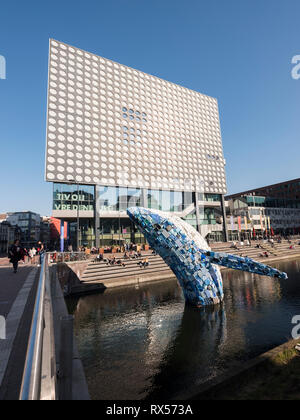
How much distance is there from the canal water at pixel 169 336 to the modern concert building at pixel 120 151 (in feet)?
76.9

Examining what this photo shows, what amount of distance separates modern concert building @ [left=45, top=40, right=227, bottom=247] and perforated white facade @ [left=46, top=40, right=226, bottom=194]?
0.19 metres

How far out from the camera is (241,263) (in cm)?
1323

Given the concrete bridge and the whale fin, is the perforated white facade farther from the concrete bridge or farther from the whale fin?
the concrete bridge

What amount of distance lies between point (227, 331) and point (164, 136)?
48.8 metres

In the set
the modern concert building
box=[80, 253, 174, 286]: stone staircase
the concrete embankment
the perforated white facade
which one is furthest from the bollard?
the perforated white facade

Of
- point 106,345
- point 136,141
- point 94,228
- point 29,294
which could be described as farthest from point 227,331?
point 136,141

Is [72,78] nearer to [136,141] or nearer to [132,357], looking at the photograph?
[136,141]

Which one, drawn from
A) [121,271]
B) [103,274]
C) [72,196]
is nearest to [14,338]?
[103,274]

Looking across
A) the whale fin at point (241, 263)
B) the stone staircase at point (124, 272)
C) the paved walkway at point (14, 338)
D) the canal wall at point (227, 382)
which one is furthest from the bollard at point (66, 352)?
the stone staircase at point (124, 272)

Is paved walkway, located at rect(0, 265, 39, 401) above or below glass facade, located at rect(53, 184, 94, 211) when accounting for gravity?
below

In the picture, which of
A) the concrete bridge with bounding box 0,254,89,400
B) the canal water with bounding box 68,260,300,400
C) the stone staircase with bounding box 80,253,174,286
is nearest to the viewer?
the concrete bridge with bounding box 0,254,89,400

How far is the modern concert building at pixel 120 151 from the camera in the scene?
42.1 meters

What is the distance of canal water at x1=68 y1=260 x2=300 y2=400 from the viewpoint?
26.9 ft
